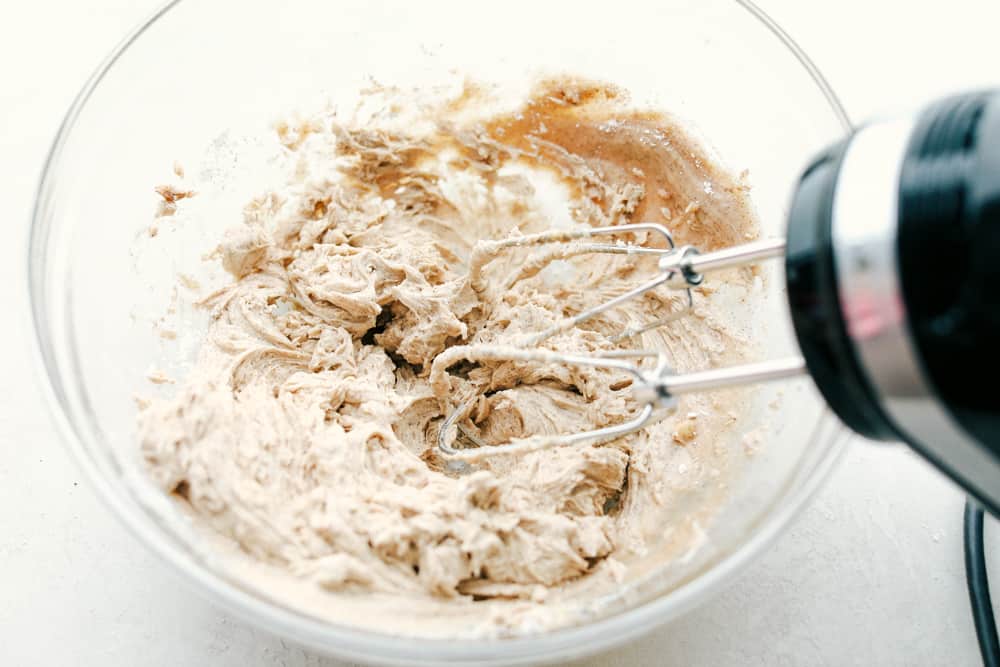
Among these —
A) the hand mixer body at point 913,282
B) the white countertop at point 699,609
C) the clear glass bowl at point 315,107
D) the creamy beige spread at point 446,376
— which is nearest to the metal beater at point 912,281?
the hand mixer body at point 913,282

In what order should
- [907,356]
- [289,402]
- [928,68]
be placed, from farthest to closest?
[928,68]
[289,402]
[907,356]

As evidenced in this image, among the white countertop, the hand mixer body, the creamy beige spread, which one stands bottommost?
the white countertop

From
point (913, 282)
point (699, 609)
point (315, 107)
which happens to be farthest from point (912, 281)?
point (315, 107)

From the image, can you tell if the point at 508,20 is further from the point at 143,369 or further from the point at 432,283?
the point at 143,369

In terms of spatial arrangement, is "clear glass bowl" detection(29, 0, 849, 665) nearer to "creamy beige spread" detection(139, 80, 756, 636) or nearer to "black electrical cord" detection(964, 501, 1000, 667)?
"creamy beige spread" detection(139, 80, 756, 636)

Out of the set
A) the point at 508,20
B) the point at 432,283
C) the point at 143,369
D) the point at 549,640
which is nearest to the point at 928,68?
the point at 508,20

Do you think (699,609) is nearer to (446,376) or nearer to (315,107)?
(446,376)

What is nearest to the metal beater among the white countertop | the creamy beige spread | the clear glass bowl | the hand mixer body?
the hand mixer body
